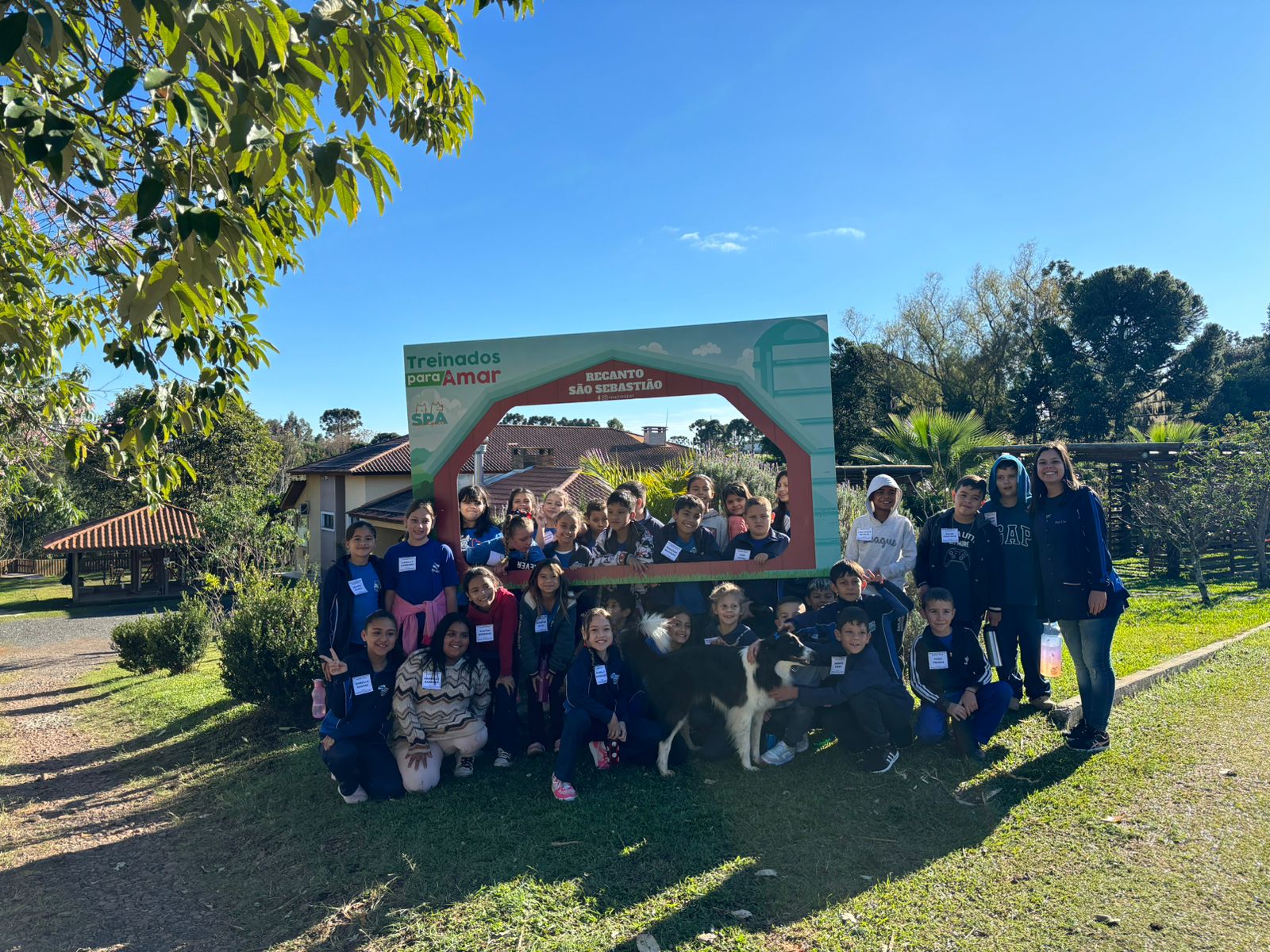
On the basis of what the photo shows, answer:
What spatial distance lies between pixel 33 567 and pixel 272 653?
115 ft

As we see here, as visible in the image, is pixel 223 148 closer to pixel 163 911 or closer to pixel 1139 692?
pixel 163 911

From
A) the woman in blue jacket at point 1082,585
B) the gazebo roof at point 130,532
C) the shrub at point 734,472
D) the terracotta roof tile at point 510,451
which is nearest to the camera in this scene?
the woman in blue jacket at point 1082,585

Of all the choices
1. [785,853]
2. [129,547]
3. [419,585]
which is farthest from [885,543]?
[129,547]

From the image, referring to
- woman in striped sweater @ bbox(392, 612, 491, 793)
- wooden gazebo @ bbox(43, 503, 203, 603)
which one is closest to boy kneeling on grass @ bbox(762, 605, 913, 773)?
woman in striped sweater @ bbox(392, 612, 491, 793)

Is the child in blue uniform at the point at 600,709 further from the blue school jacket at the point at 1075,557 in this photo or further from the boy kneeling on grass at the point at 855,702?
the blue school jacket at the point at 1075,557

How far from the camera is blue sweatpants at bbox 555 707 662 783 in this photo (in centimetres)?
497

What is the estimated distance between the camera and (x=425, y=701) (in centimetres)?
527

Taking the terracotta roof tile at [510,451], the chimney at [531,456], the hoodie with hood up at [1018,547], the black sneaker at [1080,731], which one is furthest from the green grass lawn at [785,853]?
the chimney at [531,456]

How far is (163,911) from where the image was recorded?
4.03 meters

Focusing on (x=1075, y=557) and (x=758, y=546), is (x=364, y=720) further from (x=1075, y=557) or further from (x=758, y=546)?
(x=1075, y=557)

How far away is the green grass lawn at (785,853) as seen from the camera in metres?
3.48

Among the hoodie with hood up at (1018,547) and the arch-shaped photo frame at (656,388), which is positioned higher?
the arch-shaped photo frame at (656,388)

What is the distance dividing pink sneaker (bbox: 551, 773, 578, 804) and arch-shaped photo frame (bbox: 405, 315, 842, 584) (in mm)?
1428

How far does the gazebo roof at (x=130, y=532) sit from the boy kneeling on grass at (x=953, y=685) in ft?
77.1
